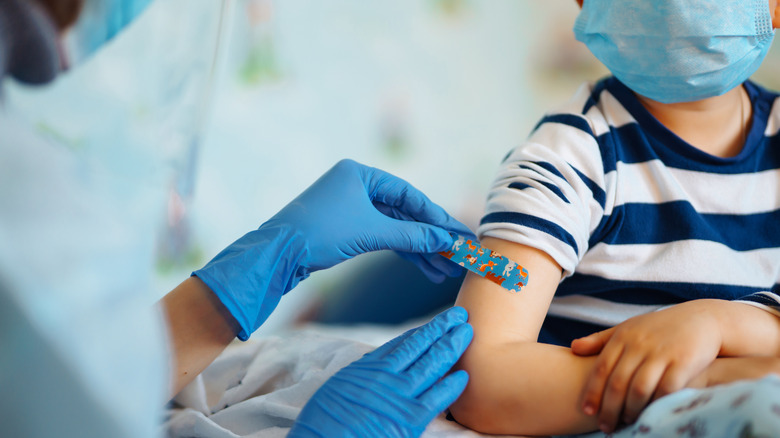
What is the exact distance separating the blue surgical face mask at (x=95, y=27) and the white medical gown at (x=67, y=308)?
0.13 meters

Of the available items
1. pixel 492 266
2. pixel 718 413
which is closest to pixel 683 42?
pixel 492 266

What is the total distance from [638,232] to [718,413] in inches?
16.6

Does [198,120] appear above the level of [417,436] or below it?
above

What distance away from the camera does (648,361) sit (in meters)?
0.65

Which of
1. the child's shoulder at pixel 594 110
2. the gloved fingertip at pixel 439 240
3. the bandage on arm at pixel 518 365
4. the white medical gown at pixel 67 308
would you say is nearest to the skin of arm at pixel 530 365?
the bandage on arm at pixel 518 365

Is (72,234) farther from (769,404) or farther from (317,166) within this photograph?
(317,166)

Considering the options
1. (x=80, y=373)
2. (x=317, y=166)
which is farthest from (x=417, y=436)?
(x=317, y=166)

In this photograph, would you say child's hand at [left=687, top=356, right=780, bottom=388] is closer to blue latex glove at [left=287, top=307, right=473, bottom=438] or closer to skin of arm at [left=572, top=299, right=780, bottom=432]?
skin of arm at [left=572, top=299, right=780, bottom=432]

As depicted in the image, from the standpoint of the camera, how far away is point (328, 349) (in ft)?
3.16

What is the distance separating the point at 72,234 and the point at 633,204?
780 millimetres

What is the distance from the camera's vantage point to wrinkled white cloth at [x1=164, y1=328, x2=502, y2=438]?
80cm

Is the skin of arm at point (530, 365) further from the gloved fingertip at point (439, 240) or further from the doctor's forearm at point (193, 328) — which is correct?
the doctor's forearm at point (193, 328)

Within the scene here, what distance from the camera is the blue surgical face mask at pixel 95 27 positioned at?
56cm

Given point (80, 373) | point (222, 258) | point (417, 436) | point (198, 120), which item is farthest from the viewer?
point (198, 120)
